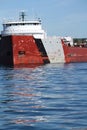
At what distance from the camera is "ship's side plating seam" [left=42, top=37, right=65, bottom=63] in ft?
186

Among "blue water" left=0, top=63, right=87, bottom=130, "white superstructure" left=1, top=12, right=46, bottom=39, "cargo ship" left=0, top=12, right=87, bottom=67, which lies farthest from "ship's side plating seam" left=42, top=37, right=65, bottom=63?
"blue water" left=0, top=63, right=87, bottom=130

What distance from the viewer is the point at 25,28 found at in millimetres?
58312

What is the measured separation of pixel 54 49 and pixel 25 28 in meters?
4.42

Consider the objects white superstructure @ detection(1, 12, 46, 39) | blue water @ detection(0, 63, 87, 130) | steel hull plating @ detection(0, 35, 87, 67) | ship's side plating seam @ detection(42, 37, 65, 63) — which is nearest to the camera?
blue water @ detection(0, 63, 87, 130)

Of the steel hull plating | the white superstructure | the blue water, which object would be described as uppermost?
the white superstructure

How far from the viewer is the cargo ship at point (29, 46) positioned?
181ft

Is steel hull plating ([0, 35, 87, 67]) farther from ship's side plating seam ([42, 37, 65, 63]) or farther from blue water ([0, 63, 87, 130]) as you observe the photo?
blue water ([0, 63, 87, 130])

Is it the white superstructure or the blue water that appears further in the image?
the white superstructure

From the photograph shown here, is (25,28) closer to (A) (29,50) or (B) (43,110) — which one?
(A) (29,50)

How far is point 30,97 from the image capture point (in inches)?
752

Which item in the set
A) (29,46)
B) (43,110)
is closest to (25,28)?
(29,46)

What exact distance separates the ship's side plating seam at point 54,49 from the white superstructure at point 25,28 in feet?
4.37

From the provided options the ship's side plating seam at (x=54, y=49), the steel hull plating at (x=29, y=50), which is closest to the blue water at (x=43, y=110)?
the steel hull plating at (x=29, y=50)

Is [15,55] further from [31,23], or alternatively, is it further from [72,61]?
[72,61]
